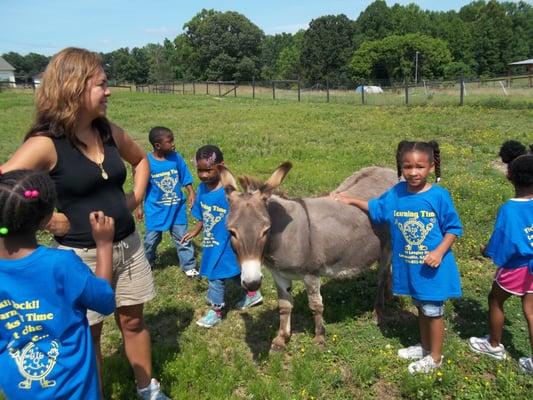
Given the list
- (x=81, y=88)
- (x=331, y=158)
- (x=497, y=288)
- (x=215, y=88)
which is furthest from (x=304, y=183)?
(x=215, y=88)

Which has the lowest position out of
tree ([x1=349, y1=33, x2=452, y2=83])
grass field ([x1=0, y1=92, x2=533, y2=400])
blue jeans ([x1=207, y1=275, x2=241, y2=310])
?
grass field ([x1=0, y1=92, x2=533, y2=400])

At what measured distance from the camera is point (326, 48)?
3147 inches

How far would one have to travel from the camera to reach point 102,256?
2369 mm

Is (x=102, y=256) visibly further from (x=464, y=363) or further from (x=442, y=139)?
(x=442, y=139)

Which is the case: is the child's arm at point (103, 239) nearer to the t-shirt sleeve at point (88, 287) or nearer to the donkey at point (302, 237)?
the t-shirt sleeve at point (88, 287)

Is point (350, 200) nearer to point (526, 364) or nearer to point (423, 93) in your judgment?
point (526, 364)

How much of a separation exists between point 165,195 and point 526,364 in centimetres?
424

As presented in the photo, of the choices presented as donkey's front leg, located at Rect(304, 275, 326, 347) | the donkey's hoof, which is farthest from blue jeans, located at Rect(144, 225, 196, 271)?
donkey's front leg, located at Rect(304, 275, 326, 347)

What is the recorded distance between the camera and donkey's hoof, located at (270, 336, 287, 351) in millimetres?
4199

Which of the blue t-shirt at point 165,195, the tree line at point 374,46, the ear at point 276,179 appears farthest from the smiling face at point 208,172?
the tree line at point 374,46

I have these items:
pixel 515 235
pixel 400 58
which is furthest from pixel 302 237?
pixel 400 58

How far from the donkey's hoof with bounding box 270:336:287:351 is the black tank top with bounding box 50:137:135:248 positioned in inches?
78.9

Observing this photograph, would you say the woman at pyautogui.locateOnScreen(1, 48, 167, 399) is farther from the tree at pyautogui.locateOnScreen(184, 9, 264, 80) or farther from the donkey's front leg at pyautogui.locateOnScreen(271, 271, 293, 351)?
the tree at pyautogui.locateOnScreen(184, 9, 264, 80)

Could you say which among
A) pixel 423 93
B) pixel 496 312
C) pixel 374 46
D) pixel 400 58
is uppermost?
pixel 374 46
